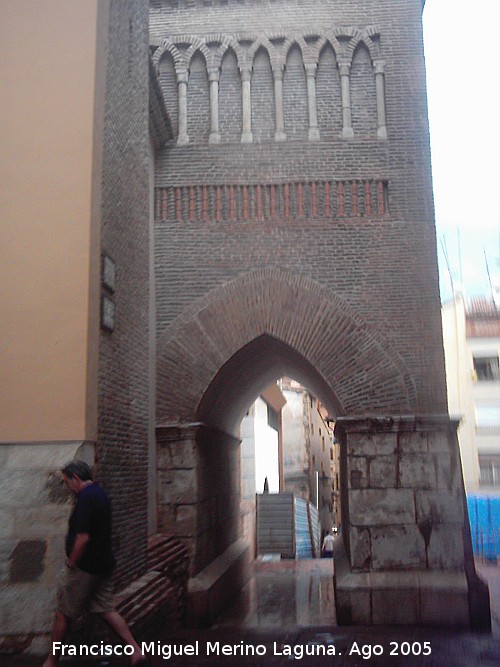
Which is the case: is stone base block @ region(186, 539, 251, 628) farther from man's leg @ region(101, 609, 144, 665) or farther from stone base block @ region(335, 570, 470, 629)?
man's leg @ region(101, 609, 144, 665)

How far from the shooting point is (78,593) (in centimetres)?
437

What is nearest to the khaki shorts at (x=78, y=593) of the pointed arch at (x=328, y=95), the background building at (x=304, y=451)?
the pointed arch at (x=328, y=95)

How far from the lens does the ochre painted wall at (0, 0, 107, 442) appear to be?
5.59 metres

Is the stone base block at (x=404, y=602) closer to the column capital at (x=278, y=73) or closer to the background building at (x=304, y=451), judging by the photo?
the column capital at (x=278, y=73)

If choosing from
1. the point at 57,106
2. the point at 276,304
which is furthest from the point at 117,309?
the point at 276,304

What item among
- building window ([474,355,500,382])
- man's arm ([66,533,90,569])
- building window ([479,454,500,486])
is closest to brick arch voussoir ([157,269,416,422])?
man's arm ([66,533,90,569])

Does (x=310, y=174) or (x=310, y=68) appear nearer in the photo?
(x=310, y=174)

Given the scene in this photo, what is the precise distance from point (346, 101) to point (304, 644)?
6496 mm

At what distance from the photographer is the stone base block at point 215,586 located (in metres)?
8.73

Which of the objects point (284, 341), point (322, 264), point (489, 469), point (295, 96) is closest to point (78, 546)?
point (284, 341)

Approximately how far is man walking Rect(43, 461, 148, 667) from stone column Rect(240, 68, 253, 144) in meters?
6.58

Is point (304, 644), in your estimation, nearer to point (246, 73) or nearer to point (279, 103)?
A: point (279, 103)

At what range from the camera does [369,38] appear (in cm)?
1029

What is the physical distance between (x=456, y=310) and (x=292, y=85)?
11.1 metres
